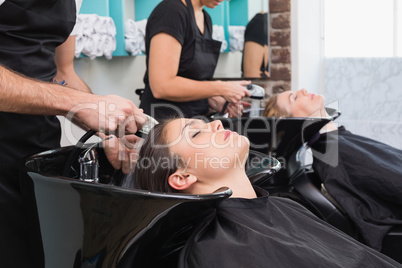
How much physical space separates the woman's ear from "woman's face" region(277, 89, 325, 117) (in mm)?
1057

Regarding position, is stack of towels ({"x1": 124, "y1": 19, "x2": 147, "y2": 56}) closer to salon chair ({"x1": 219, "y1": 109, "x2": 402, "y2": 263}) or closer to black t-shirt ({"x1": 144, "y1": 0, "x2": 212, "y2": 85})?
black t-shirt ({"x1": 144, "y1": 0, "x2": 212, "y2": 85})

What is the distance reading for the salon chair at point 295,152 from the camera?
5.83ft

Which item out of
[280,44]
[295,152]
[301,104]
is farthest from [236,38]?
[295,152]

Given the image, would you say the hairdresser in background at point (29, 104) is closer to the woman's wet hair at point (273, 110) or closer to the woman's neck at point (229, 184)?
the woman's neck at point (229, 184)

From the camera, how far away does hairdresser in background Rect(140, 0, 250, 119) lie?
192 centimetres

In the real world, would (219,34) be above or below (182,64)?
above

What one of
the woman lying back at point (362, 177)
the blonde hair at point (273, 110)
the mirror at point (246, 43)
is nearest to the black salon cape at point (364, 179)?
the woman lying back at point (362, 177)

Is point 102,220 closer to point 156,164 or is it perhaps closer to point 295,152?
point 156,164

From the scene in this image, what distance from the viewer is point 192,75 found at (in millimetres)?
2141

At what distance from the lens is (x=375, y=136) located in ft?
11.2

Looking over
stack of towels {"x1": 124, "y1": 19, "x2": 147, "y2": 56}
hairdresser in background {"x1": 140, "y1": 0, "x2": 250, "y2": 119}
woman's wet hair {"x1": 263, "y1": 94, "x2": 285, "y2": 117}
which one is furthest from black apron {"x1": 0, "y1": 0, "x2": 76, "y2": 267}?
woman's wet hair {"x1": 263, "y1": 94, "x2": 285, "y2": 117}

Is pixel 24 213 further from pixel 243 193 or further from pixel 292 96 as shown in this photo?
pixel 292 96

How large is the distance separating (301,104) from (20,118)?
1413mm

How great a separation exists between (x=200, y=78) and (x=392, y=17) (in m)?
1.92
